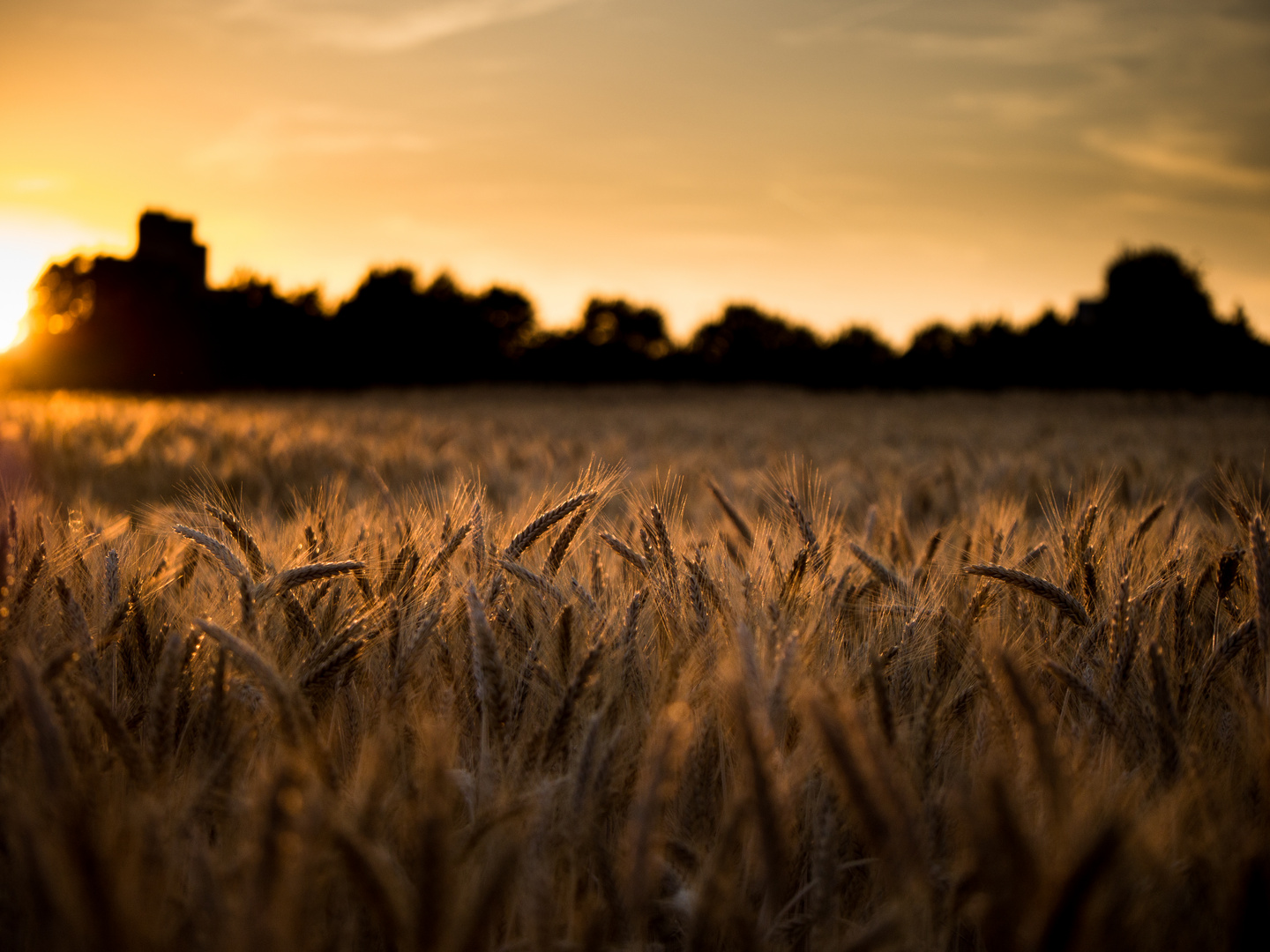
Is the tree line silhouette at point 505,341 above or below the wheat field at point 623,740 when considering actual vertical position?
above

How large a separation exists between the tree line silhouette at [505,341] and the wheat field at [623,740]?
23.6 m

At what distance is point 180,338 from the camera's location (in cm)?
2294

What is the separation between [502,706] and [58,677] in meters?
0.57

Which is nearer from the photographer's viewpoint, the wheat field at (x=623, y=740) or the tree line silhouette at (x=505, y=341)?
the wheat field at (x=623, y=740)

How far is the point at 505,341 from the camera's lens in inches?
1158

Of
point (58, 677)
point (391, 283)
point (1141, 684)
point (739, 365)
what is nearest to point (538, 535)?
point (58, 677)

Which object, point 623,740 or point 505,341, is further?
point 505,341

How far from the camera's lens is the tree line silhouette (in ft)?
69.9

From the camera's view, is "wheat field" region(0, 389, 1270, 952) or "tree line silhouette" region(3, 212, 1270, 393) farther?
"tree line silhouette" region(3, 212, 1270, 393)

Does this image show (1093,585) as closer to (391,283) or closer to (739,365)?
(739,365)

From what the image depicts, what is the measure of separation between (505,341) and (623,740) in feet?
96.8

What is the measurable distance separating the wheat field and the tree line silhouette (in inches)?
929

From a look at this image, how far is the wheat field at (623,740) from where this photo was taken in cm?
62

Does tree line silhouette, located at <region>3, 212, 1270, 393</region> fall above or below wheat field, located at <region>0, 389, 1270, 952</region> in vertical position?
above
